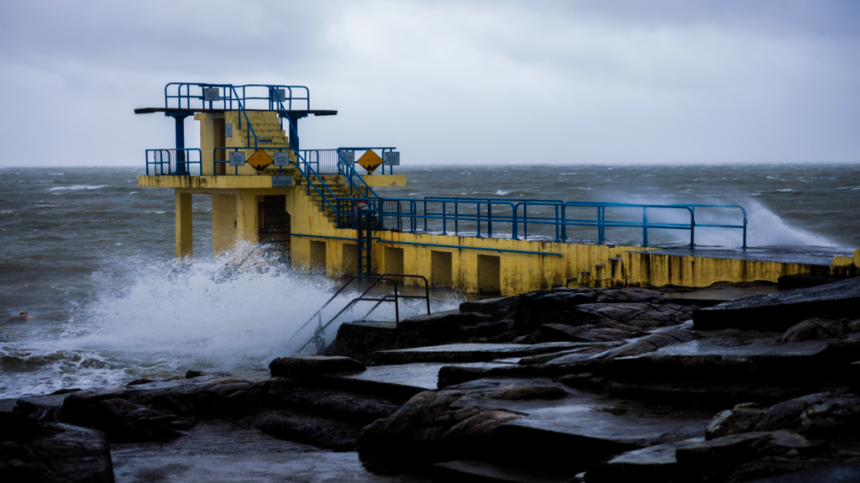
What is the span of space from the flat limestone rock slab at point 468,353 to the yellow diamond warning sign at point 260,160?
1289 cm

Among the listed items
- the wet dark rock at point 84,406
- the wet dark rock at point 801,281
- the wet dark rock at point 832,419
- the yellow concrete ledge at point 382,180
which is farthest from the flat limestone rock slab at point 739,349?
the yellow concrete ledge at point 382,180

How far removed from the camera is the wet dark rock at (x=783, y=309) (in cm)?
645

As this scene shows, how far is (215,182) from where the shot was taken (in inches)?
880

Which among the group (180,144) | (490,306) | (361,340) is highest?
(180,144)

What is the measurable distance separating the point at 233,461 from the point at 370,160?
1699 cm

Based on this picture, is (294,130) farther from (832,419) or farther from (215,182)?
(832,419)

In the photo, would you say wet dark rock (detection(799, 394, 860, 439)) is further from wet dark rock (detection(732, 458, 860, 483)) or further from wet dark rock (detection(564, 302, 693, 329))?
wet dark rock (detection(564, 302, 693, 329))

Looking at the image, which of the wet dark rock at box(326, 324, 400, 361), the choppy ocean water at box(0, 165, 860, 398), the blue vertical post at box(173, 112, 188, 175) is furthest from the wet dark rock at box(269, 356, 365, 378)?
the blue vertical post at box(173, 112, 188, 175)

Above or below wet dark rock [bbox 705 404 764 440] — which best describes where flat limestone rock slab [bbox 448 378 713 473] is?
below

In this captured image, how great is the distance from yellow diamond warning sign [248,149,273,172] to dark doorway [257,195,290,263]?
5.85 feet

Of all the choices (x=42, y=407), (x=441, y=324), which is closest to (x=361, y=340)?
(x=441, y=324)

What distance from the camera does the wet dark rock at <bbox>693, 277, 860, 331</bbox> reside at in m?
6.45

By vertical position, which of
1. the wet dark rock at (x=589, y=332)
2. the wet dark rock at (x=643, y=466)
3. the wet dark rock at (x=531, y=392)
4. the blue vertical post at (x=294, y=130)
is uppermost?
A: the blue vertical post at (x=294, y=130)

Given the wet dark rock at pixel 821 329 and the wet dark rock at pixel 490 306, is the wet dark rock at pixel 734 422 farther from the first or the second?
the wet dark rock at pixel 490 306
